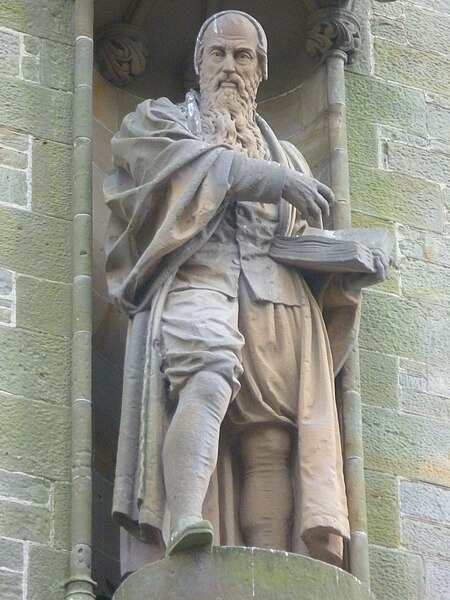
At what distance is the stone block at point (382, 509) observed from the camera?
26.9ft

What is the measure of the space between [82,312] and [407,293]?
1.24m

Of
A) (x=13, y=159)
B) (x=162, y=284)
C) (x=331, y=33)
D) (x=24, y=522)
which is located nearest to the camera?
(x=24, y=522)

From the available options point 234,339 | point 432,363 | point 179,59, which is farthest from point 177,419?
point 179,59

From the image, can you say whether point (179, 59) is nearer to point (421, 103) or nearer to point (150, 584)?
point (421, 103)

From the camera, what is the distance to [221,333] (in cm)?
767

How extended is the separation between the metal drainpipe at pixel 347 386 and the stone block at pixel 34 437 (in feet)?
2.96

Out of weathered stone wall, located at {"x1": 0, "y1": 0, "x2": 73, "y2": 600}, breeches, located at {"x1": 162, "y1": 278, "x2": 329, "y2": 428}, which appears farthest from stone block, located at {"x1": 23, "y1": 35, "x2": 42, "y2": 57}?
breeches, located at {"x1": 162, "y1": 278, "x2": 329, "y2": 428}

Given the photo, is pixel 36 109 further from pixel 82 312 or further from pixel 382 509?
pixel 382 509

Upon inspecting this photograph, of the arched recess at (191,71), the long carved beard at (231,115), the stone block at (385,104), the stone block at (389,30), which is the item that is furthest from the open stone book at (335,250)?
the stone block at (389,30)

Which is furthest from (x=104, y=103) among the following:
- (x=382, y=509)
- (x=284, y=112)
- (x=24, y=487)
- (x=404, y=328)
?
(x=382, y=509)

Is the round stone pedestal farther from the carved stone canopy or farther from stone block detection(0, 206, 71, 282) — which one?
the carved stone canopy

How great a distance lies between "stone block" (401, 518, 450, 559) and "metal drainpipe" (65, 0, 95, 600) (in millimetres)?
1096

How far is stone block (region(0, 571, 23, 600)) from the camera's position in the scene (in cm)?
762

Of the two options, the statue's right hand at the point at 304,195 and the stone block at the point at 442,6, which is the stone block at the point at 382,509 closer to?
the statue's right hand at the point at 304,195
